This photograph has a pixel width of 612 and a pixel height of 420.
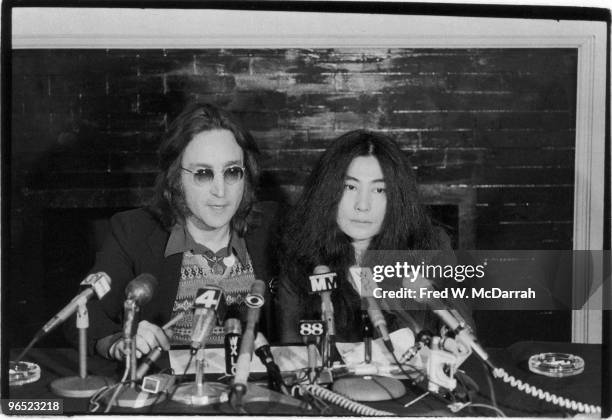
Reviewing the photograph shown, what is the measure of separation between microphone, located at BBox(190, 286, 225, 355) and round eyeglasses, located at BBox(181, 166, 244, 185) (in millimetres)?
226

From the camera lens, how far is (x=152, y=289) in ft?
5.28

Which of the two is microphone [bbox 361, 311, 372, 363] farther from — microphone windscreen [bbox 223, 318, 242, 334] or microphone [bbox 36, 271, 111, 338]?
microphone [bbox 36, 271, 111, 338]

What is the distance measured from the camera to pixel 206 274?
1684mm

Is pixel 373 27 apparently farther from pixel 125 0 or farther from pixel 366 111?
pixel 125 0

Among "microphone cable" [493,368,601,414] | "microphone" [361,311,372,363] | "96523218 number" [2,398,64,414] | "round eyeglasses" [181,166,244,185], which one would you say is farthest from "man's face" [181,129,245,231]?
"microphone cable" [493,368,601,414]

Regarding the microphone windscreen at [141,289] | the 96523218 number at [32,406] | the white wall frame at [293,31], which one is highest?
the white wall frame at [293,31]

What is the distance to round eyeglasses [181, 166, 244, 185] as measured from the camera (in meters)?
1.66

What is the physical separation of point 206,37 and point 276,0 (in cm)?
17

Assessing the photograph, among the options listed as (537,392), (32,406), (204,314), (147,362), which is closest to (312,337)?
(204,314)

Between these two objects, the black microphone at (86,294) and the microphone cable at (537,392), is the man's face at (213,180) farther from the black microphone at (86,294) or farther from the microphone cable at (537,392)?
the microphone cable at (537,392)

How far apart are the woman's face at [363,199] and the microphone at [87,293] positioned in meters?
0.50

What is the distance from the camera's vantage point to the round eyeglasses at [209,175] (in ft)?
5.44

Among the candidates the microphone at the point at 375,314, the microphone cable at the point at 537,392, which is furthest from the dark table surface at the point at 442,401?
the microphone at the point at 375,314

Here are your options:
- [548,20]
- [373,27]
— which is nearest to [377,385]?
[373,27]
